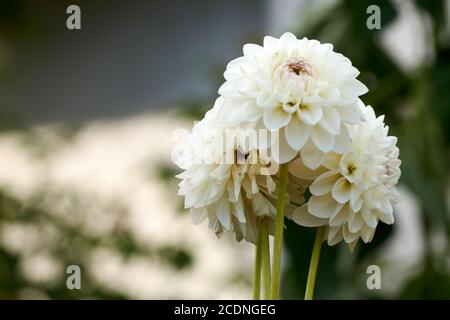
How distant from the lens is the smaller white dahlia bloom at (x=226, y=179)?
1.24ft

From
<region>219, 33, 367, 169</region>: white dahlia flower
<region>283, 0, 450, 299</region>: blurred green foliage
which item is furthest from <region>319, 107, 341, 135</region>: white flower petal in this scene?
<region>283, 0, 450, 299</region>: blurred green foliage

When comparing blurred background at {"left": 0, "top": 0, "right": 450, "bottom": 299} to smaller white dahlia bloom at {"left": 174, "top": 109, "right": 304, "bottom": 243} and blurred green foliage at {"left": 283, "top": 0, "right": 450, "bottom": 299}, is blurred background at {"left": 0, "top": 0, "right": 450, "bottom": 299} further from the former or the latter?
smaller white dahlia bloom at {"left": 174, "top": 109, "right": 304, "bottom": 243}

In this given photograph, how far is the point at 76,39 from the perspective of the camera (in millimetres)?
2113

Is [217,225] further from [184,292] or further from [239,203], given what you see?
[184,292]

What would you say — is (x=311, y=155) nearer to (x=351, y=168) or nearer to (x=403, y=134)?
(x=351, y=168)

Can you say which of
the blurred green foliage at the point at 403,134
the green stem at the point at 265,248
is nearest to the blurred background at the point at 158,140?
the blurred green foliage at the point at 403,134

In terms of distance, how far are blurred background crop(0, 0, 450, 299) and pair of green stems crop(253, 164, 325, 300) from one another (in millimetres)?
426

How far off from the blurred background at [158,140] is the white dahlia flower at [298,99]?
469 millimetres

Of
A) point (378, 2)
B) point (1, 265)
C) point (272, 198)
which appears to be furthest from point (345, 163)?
point (1, 265)

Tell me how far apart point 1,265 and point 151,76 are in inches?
36.1

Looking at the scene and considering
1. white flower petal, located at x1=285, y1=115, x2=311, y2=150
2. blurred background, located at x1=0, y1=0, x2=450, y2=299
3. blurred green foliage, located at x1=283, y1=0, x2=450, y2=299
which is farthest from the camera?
blurred background, located at x1=0, y1=0, x2=450, y2=299

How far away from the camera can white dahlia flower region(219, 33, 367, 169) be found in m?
0.36

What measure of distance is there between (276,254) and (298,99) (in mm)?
74

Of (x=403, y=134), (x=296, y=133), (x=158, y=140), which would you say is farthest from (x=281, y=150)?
(x=158, y=140)
